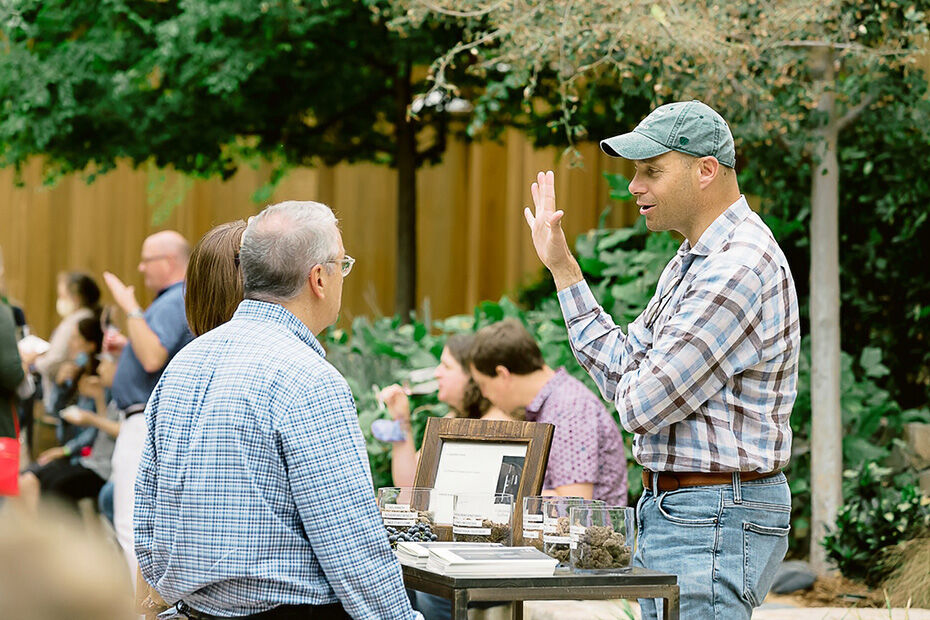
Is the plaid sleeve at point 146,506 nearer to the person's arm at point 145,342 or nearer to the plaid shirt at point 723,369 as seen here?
the plaid shirt at point 723,369

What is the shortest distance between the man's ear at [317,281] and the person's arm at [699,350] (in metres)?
0.65

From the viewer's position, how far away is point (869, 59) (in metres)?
5.43

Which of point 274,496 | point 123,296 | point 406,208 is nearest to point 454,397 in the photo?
point 123,296

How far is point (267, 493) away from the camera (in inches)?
85.7

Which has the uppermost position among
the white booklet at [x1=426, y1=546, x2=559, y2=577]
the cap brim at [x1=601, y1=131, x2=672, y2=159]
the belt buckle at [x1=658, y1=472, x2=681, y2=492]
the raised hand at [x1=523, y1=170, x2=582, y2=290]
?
the cap brim at [x1=601, y1=131, x2=672, y2=159]

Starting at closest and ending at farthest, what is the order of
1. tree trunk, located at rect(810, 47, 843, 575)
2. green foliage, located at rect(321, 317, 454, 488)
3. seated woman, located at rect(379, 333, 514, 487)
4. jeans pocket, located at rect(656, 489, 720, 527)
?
jeans pocket, located at rect(656, 489, 720, 527) < seated woman, located at rect(379, 333, 514, 487) < tree trunk, located at rect(810, 47, 843, 575) < green foliage, located at rect(321, 317, 454, 488)

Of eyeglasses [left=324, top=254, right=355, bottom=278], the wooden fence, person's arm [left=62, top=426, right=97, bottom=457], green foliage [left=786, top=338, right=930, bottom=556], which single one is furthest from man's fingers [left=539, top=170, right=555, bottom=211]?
the wooden fence

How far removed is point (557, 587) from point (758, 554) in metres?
0.45

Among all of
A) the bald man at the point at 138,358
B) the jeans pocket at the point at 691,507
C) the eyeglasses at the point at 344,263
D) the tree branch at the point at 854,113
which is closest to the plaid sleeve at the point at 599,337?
the jeans pocket at the point at 691,507

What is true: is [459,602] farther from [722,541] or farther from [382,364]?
[382,364]

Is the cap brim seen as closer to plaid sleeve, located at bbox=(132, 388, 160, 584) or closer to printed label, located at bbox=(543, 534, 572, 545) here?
printed label, located at bbox=(543, 534, 572, 545)

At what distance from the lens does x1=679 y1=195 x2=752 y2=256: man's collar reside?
2.59 m

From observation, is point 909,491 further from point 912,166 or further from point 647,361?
point 647,361

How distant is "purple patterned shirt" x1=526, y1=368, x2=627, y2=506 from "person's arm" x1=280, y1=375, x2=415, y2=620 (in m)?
2.01
